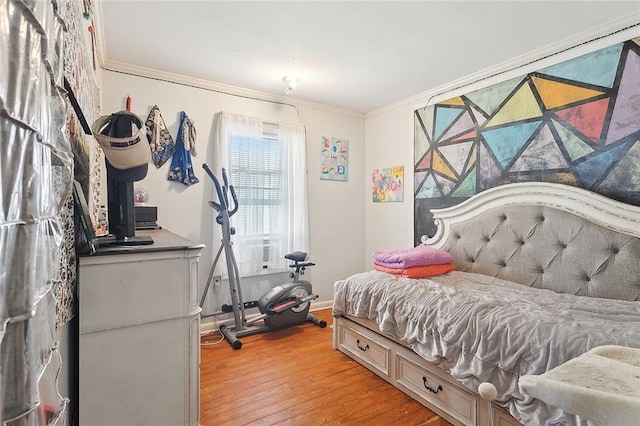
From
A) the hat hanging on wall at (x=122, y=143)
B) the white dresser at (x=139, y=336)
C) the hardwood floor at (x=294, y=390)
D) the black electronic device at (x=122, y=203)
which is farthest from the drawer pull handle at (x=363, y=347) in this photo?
the hat hanging on wall at (x=122, y=143)

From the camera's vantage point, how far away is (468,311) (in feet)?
5.25

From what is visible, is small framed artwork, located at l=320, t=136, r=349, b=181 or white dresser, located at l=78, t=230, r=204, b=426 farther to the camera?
small framed artwork, located at l=320, t=136, r=349, b=181

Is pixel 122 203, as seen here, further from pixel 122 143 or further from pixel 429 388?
pixel 429 388

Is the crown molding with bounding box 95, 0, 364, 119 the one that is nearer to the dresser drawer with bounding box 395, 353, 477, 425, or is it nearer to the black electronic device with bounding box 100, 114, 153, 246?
the black electronic device with bounding box 100, 114, 153, 246

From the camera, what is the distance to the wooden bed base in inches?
60.8

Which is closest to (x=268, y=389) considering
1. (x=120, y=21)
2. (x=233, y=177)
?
(x=233, y=177)

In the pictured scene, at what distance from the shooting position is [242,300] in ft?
9.45

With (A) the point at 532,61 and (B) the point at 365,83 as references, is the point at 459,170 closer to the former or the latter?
(A) the point at 532,61

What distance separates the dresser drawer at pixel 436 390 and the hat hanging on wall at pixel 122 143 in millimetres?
1836

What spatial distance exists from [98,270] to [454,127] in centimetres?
292

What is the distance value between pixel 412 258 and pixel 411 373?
0.80 metres

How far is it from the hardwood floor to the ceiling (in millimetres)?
2366

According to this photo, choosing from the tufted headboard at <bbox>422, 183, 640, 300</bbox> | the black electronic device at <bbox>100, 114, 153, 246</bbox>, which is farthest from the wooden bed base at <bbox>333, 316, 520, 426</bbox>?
the black electronic device at <bbox>100, 114, 153, 246</bbox>

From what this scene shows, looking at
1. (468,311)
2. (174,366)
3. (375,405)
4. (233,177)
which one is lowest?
(375,405)
